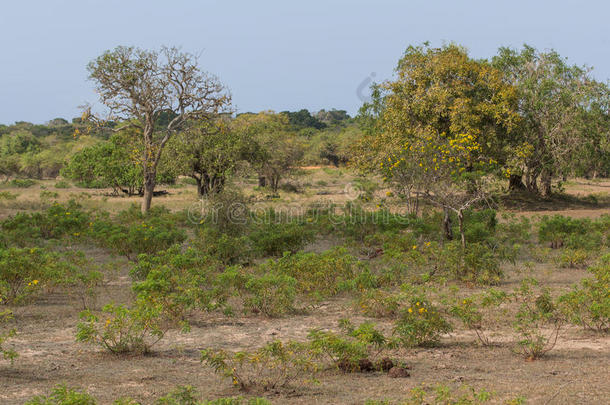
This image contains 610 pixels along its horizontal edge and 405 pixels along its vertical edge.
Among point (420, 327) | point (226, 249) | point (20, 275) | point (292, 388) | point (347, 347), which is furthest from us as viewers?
point (226, 249)

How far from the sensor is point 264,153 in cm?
2566

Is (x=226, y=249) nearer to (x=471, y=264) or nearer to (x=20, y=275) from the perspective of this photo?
(x=20, y=275)

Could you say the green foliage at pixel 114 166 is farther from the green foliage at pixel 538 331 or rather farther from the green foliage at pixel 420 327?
the green foliage at pixel 538 331

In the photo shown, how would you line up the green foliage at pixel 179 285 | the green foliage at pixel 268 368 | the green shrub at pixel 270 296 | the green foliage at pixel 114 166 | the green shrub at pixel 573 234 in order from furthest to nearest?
the green foliage at pixel 114 166
the green shrub at pixel 573 234
the green shrub at pixel 270 296
the green foliage at pixel 179 285
the green foliage at pixel 268 368

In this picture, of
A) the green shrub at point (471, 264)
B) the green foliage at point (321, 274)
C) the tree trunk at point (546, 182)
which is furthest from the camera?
the tree trunk at point (546, 182)

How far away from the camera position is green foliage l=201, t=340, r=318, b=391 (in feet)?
16.1

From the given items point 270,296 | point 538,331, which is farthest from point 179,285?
point 538,331

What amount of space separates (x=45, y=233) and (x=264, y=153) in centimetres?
1261

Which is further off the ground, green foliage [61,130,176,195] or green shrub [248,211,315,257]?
green foliage [61,130,176,195]

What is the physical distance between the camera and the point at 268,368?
5375mm

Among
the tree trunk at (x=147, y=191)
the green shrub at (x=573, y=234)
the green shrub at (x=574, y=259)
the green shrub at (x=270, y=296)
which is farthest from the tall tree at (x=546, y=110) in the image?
the green shrub at (x=270, y=296)

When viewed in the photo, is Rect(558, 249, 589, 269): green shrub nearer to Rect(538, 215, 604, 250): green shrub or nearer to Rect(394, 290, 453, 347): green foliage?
Rect(538, 215, 604, 250): green shrub

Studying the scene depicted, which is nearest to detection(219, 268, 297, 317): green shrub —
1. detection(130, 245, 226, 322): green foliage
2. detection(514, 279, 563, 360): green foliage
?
detection(130, 245, 226, 322): green foliage

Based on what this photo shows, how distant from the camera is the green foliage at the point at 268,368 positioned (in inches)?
193
